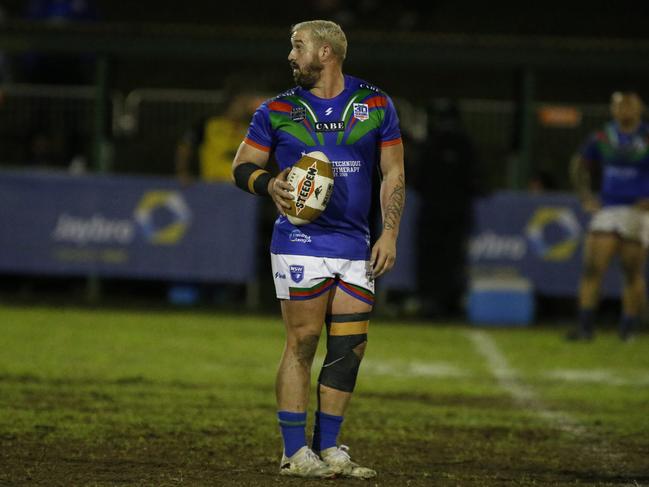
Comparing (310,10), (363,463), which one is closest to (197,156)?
(310,10)

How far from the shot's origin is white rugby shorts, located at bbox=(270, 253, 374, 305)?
6578mm

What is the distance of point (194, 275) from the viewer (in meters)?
15.9

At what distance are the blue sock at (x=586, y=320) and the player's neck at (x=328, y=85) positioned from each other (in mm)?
7476

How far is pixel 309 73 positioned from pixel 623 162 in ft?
23.9

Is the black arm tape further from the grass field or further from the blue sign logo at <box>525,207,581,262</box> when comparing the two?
the blue sign logo at <box>525,207,581,262</box>

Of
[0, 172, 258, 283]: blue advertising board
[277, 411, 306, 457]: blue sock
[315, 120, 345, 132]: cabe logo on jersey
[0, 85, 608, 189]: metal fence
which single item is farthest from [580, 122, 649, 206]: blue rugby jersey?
[277, 411, 306, 457]: blue sock

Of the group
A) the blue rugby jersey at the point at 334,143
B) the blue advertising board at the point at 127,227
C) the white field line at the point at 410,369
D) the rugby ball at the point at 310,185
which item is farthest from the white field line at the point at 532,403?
the blue advertising board at the point at 127,227

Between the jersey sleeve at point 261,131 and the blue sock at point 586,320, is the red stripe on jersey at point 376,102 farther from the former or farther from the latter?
the blue sock at point 586,320

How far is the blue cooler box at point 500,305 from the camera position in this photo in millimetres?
15266

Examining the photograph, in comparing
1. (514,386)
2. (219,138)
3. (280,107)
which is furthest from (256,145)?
(219,138)

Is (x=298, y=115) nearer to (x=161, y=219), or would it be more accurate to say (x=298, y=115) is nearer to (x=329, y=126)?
(x=329, y=126)

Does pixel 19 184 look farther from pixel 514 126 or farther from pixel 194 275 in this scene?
pixel 514 126

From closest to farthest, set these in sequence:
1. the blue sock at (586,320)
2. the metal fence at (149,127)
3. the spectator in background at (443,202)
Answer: the blue sock at (586,320) → the spectator in background at (443,202) → the metal fence at (149,127)

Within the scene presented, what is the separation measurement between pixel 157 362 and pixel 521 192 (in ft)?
20.4
